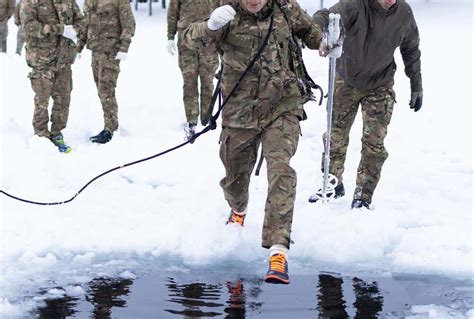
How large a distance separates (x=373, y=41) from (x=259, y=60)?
1.80m

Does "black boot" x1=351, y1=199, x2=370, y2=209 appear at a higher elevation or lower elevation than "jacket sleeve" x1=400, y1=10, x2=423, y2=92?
lower

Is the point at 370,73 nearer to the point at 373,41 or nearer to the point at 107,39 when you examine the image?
the point at 373,41

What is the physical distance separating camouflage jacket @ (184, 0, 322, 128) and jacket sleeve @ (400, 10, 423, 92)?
1.71 m

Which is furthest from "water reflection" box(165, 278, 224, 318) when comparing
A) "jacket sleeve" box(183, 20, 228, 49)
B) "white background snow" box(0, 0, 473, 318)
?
"jacket sleeve" box(183, 20, 228, 49)

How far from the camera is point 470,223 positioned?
713 cm

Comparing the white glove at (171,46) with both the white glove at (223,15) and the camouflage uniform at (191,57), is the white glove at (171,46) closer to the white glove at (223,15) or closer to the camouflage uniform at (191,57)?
the camouflage uniform at (191,57)

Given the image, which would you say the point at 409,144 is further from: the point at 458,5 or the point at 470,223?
the point at 458,5

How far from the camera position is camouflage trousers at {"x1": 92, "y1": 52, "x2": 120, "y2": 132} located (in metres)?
10.6

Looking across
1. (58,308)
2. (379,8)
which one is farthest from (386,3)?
(58,308)

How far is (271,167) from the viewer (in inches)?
213

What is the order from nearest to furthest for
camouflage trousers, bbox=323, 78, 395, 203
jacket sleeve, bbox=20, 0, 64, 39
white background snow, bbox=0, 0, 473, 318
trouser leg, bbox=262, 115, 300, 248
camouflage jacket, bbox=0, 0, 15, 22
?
trouser leg, bbox=262, 115, 300, 248, white background snow, bbox=0, 0, 473, 318, camouflage trousers, bbox=323, 78, 395, 203, jacket sleeve, bbox=20, 0, 64, 39, camouflage jacket, bbox=0, 0, 15, 22

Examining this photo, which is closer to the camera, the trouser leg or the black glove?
the trouser leg

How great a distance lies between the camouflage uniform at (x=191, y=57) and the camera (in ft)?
35.8

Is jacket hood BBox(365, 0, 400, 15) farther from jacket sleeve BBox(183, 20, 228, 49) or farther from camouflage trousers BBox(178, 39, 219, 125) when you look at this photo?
camouflage trousers BBox(178, 39, 219, 125)
